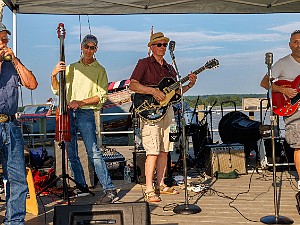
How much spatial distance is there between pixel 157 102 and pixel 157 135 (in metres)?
0.34

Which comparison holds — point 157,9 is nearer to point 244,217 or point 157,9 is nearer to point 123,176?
point 123,176

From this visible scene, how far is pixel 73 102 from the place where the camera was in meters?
4.51

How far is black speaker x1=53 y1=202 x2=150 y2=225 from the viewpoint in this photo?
285cm

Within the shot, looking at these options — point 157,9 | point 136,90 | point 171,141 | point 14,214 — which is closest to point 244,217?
point 171,141

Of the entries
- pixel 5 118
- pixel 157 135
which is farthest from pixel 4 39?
pixel 157 135

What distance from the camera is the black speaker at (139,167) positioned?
18.6 ft

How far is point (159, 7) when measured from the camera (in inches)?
248

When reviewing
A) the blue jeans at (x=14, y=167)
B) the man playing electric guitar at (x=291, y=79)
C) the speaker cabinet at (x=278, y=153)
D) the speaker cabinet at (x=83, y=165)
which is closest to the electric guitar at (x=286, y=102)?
the man playing electric guitar at (x=291, y=79)

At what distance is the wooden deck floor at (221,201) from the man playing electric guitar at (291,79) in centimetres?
54

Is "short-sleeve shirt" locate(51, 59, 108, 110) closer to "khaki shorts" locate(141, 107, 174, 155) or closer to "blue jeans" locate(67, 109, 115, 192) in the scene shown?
"blue jeans" locate(67, 109, 115, 192)

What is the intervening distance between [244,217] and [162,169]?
1281mm

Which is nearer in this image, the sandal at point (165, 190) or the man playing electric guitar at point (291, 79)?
the man playing electric guitar at point (291, 79)

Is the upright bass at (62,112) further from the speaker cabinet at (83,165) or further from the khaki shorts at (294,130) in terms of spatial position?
the khaki shorts at (294,130)

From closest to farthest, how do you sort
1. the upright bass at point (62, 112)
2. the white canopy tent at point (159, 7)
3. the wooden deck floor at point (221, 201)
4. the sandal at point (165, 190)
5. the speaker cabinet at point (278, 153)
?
the wooden deck floor at point (221, 201) < the upright bass at point (62, 112) < the sandal at point (165, 190) < the white canopy tent at point (159, 7) < the speaker cabinet at point (278, 153)
